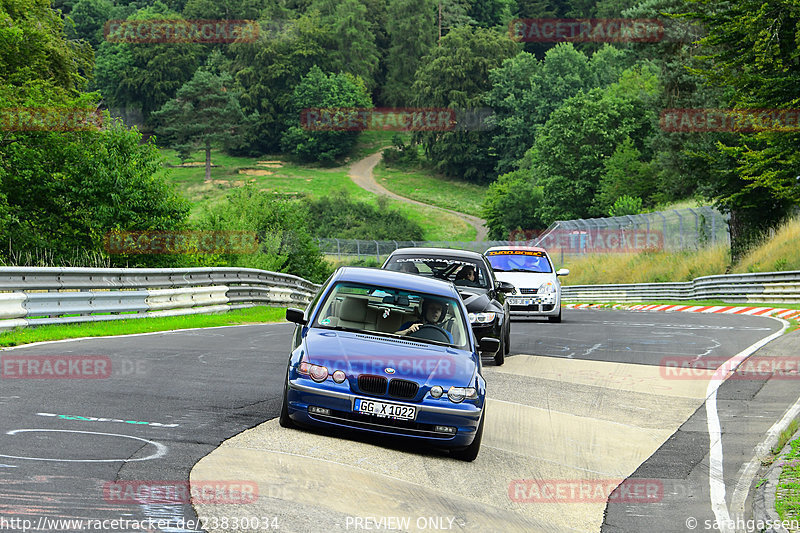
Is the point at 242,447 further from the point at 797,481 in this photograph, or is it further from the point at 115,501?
the point at 797,481

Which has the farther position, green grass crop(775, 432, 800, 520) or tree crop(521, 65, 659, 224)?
tree crop(521, 65, 659, 224)

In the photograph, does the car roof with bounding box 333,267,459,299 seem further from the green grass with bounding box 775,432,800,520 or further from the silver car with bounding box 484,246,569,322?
the silver car with bounding box 484,246,569,322

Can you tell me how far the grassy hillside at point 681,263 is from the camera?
1433 inches

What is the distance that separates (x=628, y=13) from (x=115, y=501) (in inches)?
3030

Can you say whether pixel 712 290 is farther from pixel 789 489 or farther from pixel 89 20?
pixel 89 20

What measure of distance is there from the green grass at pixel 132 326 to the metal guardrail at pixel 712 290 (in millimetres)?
15332

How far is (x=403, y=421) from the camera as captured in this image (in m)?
7.90

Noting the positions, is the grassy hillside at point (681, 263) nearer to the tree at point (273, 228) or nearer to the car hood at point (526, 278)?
the tree at point (273, 228)

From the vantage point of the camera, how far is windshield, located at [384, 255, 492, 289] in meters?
15.6

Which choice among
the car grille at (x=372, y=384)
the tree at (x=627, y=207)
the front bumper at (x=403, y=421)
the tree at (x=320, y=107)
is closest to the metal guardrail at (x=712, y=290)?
the tree at (x=627, y=207)

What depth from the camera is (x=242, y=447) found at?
24.4ft

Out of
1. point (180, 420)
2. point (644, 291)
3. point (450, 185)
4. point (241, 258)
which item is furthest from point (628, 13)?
point (180, 420)

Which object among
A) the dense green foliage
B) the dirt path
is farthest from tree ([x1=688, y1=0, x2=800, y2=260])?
the dirt path

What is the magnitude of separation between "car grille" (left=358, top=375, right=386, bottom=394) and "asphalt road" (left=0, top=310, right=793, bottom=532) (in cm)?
66
